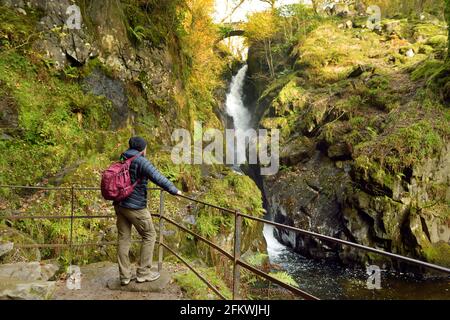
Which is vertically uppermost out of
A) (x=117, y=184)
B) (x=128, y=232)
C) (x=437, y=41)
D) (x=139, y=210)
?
(x=437, y=41)

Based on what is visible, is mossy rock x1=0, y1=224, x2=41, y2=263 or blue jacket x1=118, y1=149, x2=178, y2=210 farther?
mossy rock x1=0, y1=224, x2=41, y2=263

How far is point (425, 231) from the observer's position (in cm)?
1352

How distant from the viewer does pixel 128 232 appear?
4.63 metres

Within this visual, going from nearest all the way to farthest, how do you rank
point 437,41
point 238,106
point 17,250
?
1. point 17,250
2. point 437,41
3. point 238,106

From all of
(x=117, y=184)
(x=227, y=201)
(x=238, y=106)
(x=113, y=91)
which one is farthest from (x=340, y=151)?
(x=238, y=106)

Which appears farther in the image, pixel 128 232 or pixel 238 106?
pixel 238 106

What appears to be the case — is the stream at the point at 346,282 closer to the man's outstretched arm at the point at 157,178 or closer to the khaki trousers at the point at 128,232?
the khaki trousers at the point at 128,232

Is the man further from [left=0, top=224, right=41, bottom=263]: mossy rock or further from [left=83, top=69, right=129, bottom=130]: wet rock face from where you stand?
[left=83, top=69, right=129, bottom=130]: wet rock face

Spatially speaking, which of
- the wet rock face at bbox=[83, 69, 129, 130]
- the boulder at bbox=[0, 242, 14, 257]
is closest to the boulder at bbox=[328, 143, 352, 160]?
the wet rock face at bbox=[83, 69, 129, 130]

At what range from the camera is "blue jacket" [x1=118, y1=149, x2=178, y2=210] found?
168 inches

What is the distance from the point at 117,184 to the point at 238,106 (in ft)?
93.4

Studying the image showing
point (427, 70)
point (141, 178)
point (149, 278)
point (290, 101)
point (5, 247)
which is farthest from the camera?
point (290, 101)

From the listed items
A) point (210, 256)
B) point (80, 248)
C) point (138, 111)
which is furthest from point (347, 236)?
point (80, 248)

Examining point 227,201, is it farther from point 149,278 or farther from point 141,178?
point 141,178
